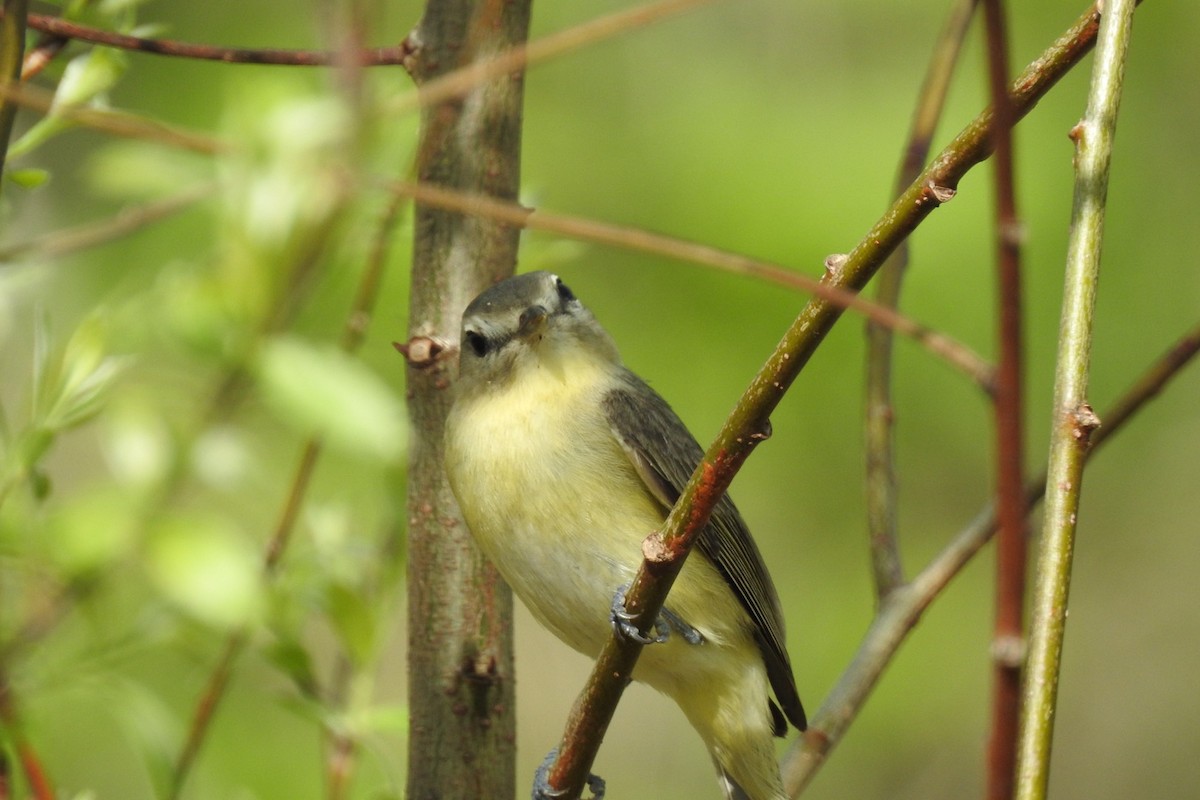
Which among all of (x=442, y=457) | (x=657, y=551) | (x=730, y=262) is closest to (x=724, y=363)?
(x=442, y=457)

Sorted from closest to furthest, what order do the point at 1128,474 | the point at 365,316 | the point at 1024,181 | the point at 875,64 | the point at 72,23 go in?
the point at 72,23, the point at 365,316, the point at 1024,181, the point at 875,64, the point at 1128,474

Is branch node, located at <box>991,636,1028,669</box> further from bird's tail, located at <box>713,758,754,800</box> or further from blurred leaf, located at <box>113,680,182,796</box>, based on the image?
bird's tail, located at <box>713,758,754,800</box>

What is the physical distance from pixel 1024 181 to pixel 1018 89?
336cm

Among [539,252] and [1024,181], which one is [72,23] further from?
[1024,181]

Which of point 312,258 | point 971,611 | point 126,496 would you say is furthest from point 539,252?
point 971,611

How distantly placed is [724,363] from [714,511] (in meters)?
1.51

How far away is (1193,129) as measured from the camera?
5.27 m

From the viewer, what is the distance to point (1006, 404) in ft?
3.15

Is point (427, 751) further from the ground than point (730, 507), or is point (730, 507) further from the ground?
point (730, 507)

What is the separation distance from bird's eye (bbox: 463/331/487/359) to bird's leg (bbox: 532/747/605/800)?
97 cm

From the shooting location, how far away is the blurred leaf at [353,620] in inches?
96.6

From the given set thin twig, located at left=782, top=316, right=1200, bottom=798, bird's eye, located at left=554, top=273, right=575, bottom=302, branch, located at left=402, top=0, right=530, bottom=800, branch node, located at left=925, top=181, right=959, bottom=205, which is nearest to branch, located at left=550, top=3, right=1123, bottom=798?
branch node, located at left=925, top=181, right=959, bottom=205

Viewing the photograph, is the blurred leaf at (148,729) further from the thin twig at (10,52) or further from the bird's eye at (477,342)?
the bird's eye at (477,342)

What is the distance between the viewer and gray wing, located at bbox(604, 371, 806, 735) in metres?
3.16
